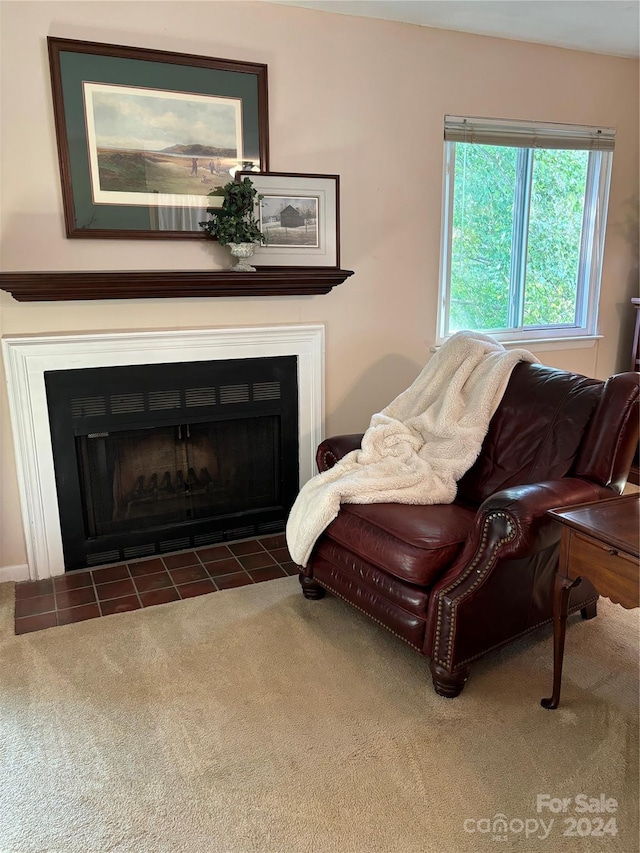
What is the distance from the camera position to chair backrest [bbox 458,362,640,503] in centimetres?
229

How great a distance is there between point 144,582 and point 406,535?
1347 mm

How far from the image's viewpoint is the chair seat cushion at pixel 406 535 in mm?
2104

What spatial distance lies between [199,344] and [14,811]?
194cm

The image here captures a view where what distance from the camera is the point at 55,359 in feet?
9.08

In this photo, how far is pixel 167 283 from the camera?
2777 millimetres

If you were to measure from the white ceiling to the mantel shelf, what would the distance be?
3.92ft

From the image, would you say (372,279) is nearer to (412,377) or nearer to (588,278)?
(412,377)

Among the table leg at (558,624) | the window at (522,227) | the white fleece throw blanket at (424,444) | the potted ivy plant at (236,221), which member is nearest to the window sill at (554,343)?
the window at (522,227)

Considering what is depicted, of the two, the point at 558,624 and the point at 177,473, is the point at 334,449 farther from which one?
the point at 558,624

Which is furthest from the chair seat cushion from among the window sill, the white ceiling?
the white ceiling

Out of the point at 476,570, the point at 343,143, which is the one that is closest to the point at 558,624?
the point at 476,570

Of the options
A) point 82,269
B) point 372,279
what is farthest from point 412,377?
point 82,269

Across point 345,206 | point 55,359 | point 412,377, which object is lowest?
point 412,377

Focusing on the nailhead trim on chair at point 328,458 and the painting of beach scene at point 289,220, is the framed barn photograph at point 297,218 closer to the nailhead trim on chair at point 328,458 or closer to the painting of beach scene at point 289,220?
the painting of beach scene at point 289,220
